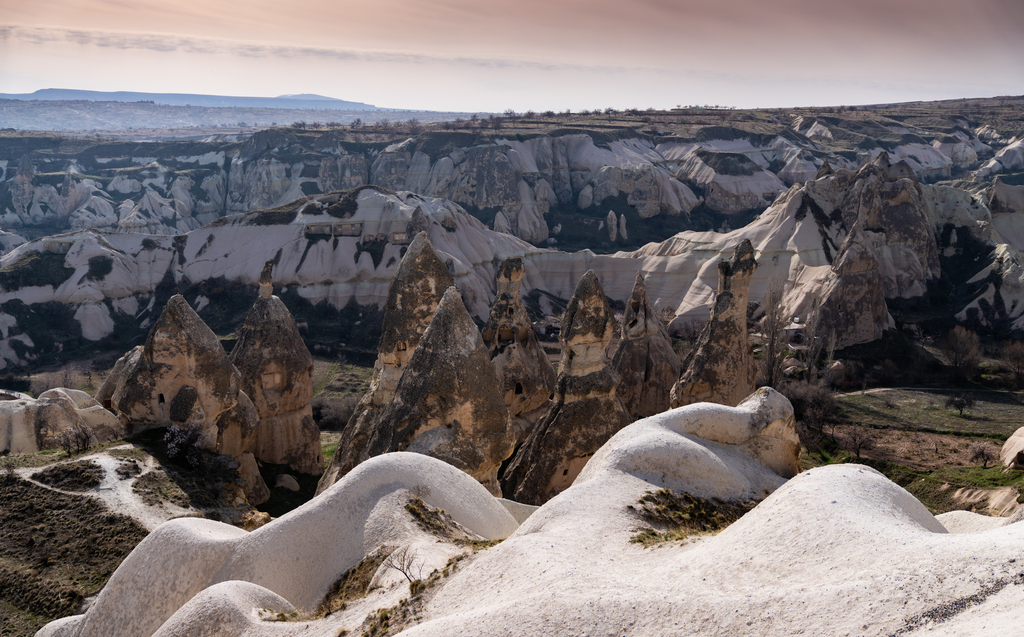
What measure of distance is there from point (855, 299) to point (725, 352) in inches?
988

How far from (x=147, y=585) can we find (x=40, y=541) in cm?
596

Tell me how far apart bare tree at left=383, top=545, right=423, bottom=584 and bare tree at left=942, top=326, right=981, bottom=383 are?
3499 centimetres

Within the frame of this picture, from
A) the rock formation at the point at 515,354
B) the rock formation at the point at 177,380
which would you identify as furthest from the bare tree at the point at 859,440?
the rock formation at the point at 177,380

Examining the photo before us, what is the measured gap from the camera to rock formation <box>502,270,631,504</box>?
587 inches

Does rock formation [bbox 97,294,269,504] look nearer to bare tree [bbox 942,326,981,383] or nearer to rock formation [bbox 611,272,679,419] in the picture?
rock formation [bbox 611,272,679,419]

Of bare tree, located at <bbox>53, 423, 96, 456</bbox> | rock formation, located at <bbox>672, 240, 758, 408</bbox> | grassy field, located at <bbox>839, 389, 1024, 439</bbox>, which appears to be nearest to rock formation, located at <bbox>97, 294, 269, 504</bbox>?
bare tree, located at <bbox>53, 423, 96, 456</bbox>

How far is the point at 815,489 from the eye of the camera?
19.8ft

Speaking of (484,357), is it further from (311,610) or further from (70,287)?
(70,287)

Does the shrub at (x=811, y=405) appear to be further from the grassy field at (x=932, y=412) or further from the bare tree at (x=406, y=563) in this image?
the bare tree at (x=406, y=563)

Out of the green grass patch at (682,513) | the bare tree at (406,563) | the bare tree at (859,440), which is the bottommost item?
the bare tree at (859,440)

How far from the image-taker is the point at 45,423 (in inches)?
663

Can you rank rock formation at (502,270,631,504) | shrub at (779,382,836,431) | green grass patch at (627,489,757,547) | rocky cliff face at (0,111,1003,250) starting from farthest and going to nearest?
rocky cliff face at (0,111,1003,250) → shrub at (779,382,836,431) → rock formation at (502,270,631,504) → green grass patch at (627,489,757,547)

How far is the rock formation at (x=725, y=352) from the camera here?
1812 centimetres

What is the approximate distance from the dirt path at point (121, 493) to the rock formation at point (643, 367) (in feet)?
44.0
